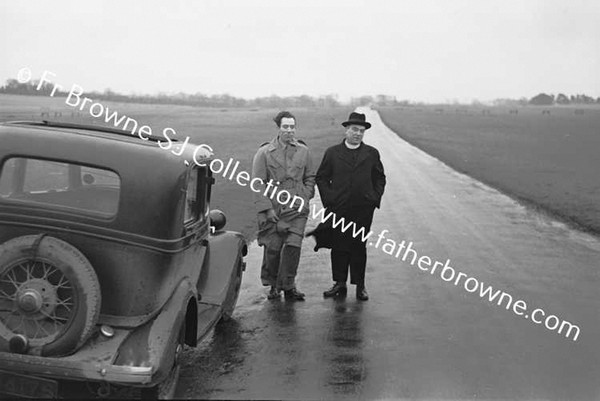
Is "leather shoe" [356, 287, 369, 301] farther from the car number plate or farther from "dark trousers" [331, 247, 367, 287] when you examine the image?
the car number plate

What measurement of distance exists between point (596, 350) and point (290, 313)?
10.0 feet

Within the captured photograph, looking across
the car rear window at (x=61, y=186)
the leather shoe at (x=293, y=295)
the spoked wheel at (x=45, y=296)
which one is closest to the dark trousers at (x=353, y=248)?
the leather shoe at (x=293, y=295)

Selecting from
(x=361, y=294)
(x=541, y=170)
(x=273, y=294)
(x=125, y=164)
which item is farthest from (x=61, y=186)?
(x=541, y=170)

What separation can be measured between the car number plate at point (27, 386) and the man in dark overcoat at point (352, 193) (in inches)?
165

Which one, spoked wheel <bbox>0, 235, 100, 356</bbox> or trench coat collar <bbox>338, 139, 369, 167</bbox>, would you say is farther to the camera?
trench coat collar <bbox>338, 139, 369, 167</bbox>

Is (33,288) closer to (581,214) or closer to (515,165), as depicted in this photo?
(581,214)

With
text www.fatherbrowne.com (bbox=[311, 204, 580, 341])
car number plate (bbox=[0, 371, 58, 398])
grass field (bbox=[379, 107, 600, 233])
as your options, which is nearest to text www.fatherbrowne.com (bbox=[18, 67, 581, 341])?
text www.fatherbrowne.com (bbox=[311, 204, 580, 341])

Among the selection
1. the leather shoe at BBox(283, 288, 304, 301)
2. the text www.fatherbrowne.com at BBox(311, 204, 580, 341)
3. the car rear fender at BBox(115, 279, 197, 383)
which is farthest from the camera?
the leather shoe at BBox(283, 288, 304, 301)

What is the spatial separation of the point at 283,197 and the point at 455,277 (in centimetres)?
294

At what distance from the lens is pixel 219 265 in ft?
21.8

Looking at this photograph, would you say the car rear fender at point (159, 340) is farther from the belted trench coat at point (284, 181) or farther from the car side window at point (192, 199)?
the belted trench coat at point (284, 181)

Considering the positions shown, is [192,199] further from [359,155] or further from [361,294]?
[361,294]

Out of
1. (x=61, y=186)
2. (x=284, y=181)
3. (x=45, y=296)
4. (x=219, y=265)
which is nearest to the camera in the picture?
(x=45, y=296)

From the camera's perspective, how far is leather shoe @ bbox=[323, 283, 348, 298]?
319 inches
